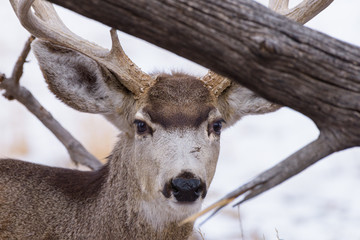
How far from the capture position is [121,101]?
5.80m

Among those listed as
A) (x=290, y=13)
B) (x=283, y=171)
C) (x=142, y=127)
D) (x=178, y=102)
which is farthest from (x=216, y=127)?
(x=283, y=171)

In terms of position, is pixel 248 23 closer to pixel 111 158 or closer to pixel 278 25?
pixel 278 25

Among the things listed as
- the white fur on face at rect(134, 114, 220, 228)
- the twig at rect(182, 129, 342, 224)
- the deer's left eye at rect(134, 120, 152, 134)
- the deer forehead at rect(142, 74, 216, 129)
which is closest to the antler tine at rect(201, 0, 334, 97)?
the deer forehead at rect(142, 74, 216, 129)

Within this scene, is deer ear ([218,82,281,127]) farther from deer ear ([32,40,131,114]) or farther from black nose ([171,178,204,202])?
black nose ([171,178,204,202])

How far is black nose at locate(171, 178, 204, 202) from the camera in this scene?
4.82 metres

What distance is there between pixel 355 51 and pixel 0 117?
13242 millimetres

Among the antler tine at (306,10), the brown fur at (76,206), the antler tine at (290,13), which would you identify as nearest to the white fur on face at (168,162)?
the brown fur at (76,206)

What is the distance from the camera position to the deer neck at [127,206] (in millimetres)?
5344

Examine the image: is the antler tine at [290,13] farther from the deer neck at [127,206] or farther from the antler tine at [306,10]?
the deer neck at [127,206]

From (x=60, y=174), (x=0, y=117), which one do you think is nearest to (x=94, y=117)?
(x=0, y=117)

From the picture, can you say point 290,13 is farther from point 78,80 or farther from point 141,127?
point 78,80

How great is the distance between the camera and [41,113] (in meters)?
8.28

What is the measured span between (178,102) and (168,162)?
67 cm

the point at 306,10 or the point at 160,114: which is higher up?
the point at 306,10
